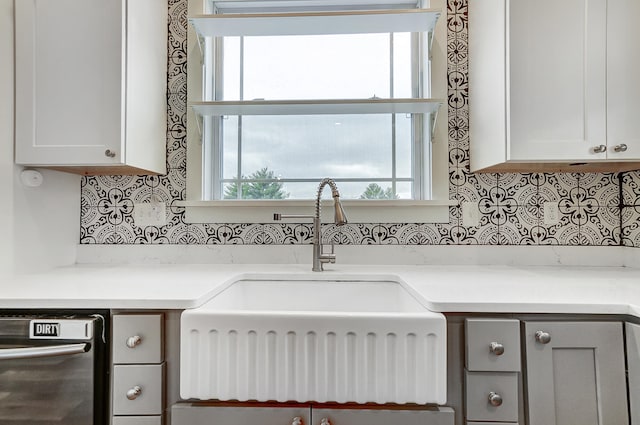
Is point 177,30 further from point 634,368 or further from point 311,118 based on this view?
point 634,368

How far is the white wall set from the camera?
52.5 inches

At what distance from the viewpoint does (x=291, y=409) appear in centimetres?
95

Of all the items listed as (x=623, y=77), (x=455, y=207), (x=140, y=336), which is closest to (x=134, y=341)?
(x=140, y=336)

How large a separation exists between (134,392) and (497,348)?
990 mm

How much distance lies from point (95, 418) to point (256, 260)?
85cm

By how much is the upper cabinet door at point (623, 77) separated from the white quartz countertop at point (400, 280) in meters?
0.51

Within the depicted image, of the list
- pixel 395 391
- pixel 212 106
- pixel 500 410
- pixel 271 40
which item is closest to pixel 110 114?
pixel 212 106

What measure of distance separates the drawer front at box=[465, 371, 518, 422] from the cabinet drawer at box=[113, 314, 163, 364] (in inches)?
33.9

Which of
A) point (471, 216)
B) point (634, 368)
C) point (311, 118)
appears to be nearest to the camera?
point (634, 368)

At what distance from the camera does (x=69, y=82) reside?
1.36 metres

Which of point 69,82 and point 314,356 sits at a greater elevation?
point 69,82

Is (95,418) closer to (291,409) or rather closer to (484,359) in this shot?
(291,409)

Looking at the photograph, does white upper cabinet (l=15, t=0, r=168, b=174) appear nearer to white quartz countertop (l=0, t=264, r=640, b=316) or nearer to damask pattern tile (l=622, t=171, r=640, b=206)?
white quartz countertop (l=0, t=264, r=640, b=316)

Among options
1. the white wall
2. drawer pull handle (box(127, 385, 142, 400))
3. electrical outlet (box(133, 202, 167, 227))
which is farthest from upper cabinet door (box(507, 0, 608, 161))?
the white wall
